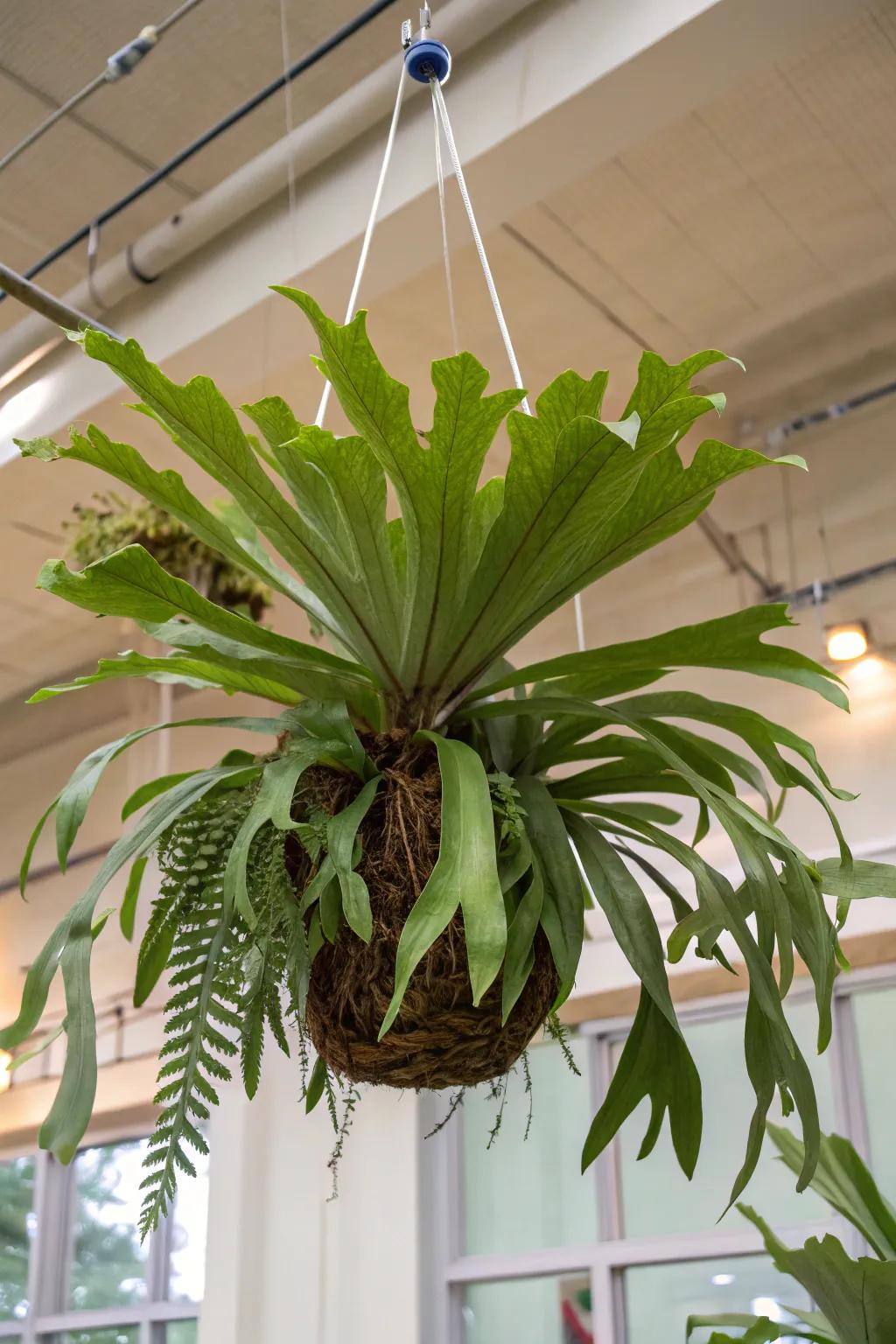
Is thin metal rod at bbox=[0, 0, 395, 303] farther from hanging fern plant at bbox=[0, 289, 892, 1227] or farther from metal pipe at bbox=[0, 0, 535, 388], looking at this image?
hanging fern plant at bbox=[0, 289, 892, 1227]

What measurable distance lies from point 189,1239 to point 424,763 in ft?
12.4

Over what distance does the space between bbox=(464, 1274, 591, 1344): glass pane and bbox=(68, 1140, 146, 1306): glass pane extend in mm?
1497

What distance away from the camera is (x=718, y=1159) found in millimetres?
3273

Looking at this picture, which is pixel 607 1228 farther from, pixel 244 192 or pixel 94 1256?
pixel 244 192

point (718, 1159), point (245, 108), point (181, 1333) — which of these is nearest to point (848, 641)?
point (718, 1159)

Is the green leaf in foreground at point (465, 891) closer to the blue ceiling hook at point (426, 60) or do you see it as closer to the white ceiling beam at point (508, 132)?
the blue ceiling hook at point (426, 60)

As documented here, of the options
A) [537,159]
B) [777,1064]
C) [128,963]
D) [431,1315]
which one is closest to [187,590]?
[777,1064]

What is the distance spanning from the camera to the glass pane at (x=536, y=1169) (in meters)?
3.46

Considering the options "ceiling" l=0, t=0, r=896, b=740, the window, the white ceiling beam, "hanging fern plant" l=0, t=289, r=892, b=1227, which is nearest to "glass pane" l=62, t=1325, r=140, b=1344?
the window

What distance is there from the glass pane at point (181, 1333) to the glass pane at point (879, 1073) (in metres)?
2.35

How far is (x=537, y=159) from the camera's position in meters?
2.51

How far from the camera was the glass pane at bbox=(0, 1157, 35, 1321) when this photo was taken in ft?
15.8

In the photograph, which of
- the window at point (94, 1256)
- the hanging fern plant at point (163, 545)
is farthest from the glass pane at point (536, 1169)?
the hanging fern plant at point (163, 545)

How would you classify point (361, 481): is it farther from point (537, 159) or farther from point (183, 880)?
point (537, 159)
